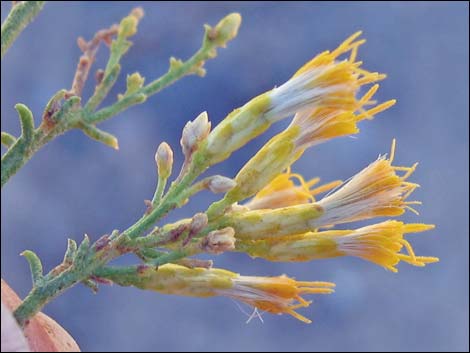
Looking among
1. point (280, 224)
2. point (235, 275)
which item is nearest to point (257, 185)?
point (280, 224)

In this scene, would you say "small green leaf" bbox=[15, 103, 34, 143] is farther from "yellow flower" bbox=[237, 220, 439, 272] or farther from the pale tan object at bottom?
"yellow flower" bbox=[237, 220, 439, 272]

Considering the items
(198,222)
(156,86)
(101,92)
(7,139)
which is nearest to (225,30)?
(156,86)

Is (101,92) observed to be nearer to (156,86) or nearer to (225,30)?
(156,86)

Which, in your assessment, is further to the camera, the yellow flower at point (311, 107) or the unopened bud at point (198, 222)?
the yellow flower at point (311, 107)

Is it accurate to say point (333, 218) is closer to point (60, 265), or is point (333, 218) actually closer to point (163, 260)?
point (163, 260)

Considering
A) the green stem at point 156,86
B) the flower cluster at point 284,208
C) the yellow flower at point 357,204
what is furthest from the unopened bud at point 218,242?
the green stem at point 156,86

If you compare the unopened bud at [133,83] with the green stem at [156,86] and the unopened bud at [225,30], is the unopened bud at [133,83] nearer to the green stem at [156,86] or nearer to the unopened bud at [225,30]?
the green stem at [156,86]

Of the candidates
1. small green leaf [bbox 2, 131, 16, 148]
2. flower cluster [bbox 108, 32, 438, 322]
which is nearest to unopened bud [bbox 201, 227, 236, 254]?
flower cluster [bbox 108, 32, 438, 322]
